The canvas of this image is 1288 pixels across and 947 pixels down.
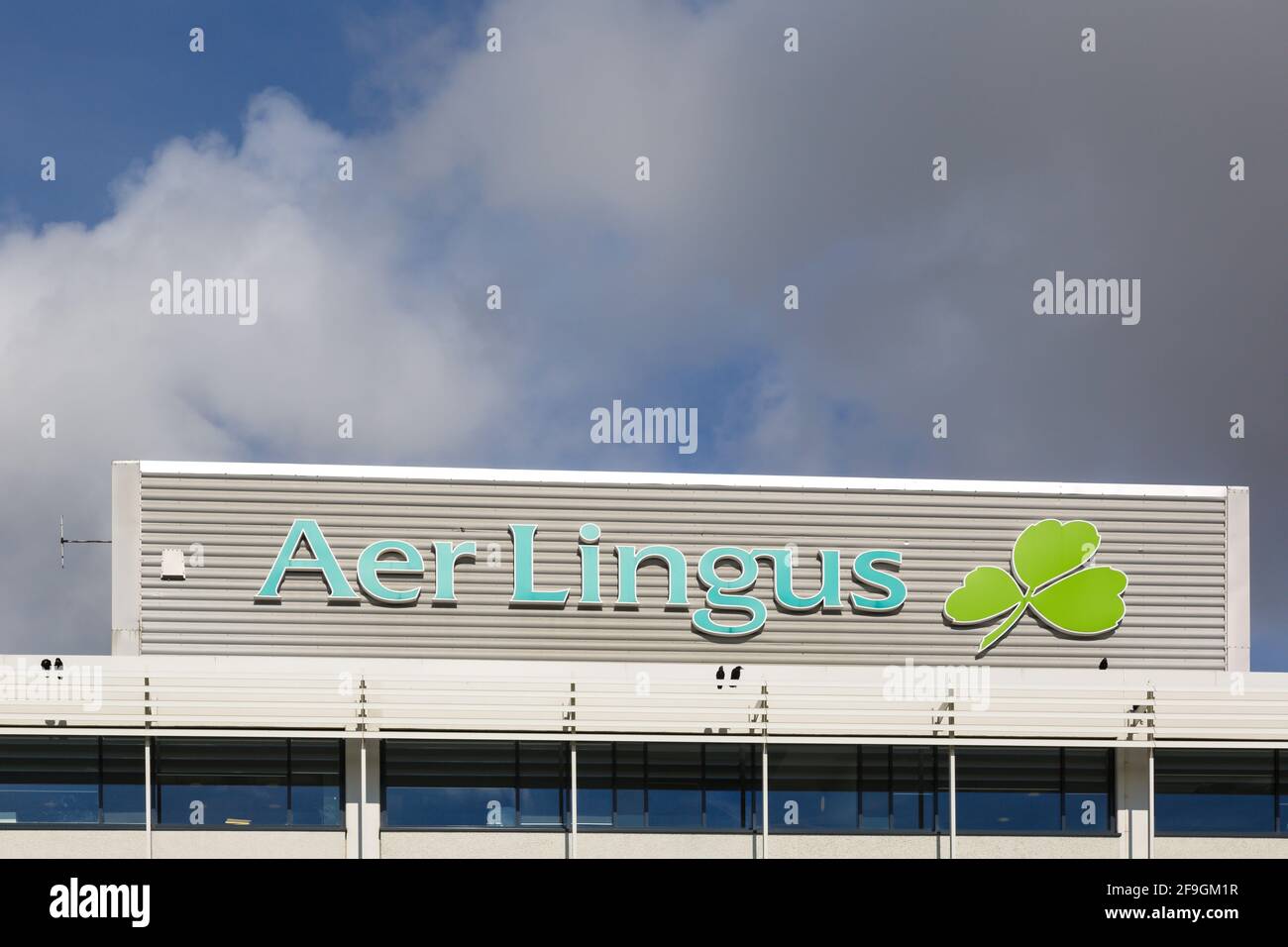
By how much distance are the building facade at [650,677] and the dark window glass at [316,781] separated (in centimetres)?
4

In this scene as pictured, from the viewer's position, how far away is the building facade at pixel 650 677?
80.7ft

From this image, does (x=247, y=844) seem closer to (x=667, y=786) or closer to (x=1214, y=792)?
(x=667, y=786)

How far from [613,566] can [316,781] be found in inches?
245

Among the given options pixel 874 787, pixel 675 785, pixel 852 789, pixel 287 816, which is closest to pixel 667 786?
pixel 675 785

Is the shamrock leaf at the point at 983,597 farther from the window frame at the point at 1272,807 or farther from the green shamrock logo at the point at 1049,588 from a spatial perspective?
the window frame at the point at 1272,807

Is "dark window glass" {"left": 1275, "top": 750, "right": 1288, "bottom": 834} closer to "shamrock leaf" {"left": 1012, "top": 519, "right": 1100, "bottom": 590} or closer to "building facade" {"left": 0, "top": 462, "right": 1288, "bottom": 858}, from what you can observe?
"building facade" {"left": 0, "top": 462, "right": 1288, "bottom": 858}

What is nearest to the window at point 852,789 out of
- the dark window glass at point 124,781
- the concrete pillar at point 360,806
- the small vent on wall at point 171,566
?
the concrete pillar at point 360,806

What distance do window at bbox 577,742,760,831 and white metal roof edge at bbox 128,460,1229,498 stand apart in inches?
190

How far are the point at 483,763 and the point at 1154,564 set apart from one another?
1272cm

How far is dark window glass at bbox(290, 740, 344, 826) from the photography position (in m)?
25.0

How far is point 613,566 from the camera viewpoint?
2755 cm

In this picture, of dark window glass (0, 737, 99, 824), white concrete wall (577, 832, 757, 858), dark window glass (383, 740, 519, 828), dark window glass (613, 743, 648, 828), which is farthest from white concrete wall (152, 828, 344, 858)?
dark window glass (613, 743, 648, 828)

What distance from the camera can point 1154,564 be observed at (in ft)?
94.2
